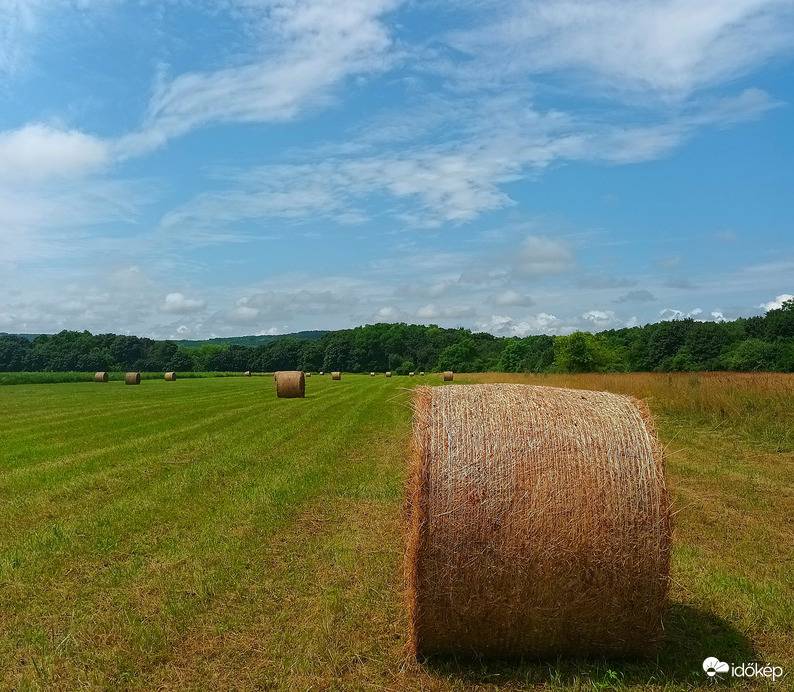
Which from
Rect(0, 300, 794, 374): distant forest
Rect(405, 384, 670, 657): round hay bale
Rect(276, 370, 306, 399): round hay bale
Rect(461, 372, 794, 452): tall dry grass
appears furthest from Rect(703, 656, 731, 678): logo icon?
Rect(0, 300, 794, 374): distant forest

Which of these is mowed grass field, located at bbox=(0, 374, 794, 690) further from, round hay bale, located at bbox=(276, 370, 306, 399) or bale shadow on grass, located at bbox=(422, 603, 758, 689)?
round hay bale, located at bbox=(276, 370, 306, 399)

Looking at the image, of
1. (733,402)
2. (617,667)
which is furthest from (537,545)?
(733,402)

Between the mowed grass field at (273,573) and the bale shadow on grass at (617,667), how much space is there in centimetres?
2

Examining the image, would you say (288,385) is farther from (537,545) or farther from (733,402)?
(537,545)

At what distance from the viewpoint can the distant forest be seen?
6762 centimetres

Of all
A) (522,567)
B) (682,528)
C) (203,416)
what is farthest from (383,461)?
(203,416)

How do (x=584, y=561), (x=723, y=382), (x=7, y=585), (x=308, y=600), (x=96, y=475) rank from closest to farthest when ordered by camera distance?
(x=584, y=561)
(x=308, y=600)
(x=7, y=585)
(x=96, y=475)
(x=723, y=382)

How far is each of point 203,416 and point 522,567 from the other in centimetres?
1972

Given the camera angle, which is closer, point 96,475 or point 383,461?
point 96,475

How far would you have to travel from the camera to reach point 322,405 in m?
27.3

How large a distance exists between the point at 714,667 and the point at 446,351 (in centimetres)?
12134

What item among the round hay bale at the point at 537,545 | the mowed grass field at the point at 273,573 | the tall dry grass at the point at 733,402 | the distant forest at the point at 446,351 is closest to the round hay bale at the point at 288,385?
the tall dry grass at the point at 733,402

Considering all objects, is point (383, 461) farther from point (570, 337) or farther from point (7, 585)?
point (570, 337)

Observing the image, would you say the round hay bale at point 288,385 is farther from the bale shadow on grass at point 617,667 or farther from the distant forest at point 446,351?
the bale shadow on grass at point 617,667
